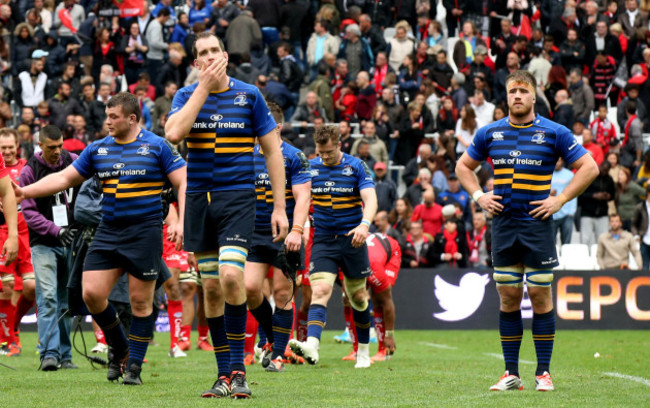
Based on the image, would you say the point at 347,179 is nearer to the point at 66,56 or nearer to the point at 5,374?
the point at 5,374

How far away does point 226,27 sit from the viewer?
26.4 metres

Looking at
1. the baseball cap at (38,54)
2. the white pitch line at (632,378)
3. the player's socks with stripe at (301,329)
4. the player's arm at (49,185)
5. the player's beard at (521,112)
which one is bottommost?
the player's socks with stripe at (301,329)

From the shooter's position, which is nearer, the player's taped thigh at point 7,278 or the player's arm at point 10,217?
the player's arm at point 10,217

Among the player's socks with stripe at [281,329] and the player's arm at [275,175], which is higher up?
the player's arm at [275,175]

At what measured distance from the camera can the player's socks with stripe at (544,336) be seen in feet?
30.5

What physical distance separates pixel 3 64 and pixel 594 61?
557 inches

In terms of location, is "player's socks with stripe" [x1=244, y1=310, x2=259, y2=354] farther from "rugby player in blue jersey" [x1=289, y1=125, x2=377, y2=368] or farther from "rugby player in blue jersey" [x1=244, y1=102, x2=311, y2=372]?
"rugby player in blue jersey" [x1=289, y1=125, x2=377, y2=368]

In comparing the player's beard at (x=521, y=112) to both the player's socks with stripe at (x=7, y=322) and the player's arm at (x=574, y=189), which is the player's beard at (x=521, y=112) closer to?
the player's arm at (x=574, y=189)

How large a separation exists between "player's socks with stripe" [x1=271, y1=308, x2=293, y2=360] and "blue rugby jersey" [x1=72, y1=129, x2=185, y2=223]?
8.84ft

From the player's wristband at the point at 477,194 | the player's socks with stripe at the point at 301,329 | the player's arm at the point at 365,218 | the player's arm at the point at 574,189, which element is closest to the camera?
the player's arm at the point at 574,189

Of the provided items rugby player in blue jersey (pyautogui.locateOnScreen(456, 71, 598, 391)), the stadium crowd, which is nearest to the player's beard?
rugby player in blue jersey (pyautogui.locateOnScreen(456, 71, 598, 391))

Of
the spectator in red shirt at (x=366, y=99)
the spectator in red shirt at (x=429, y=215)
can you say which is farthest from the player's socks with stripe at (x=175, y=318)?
the spectator in red shirt at (x=366, y=99)

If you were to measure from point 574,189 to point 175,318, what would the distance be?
252 inches

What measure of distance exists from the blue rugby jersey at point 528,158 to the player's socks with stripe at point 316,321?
9.13 ft
